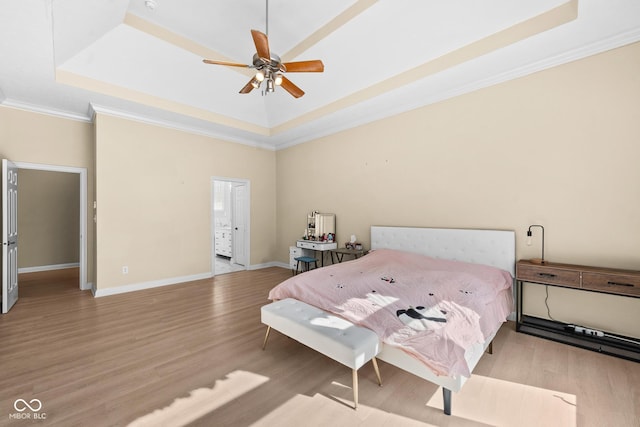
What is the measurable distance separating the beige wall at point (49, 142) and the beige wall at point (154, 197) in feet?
1.93

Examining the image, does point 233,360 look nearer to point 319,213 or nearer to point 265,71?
point 265,71

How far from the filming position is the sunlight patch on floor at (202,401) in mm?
1766

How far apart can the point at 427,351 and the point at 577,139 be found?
291 cm

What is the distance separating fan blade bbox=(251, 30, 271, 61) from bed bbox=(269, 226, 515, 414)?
2260 millimetres

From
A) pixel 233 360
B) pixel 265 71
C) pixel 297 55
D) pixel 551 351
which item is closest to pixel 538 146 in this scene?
A: pixel 551 351

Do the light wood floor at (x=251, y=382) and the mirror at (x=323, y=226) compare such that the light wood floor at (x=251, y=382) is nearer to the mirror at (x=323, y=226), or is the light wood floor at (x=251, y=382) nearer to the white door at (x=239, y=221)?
the mirror at (x=323, y=226)

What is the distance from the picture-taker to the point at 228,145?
19.3 ft

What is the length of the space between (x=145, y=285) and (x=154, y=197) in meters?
1.55

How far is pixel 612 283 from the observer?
2512 millimetres

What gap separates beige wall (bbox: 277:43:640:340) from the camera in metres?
2.74

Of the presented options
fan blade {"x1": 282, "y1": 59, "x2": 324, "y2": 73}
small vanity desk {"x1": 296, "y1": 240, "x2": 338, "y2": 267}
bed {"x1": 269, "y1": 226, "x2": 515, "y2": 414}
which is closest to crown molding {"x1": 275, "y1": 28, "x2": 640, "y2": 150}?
A: fan blade {"x1": 282, "y1": 59, "x2": 324, "y2": 73}

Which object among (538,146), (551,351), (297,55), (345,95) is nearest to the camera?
(551,351)

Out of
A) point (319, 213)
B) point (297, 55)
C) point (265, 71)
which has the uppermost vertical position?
point (297, 55)

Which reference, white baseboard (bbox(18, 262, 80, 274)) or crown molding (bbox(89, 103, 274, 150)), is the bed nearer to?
crown molding (bbox(89, 103, 274, 150))
